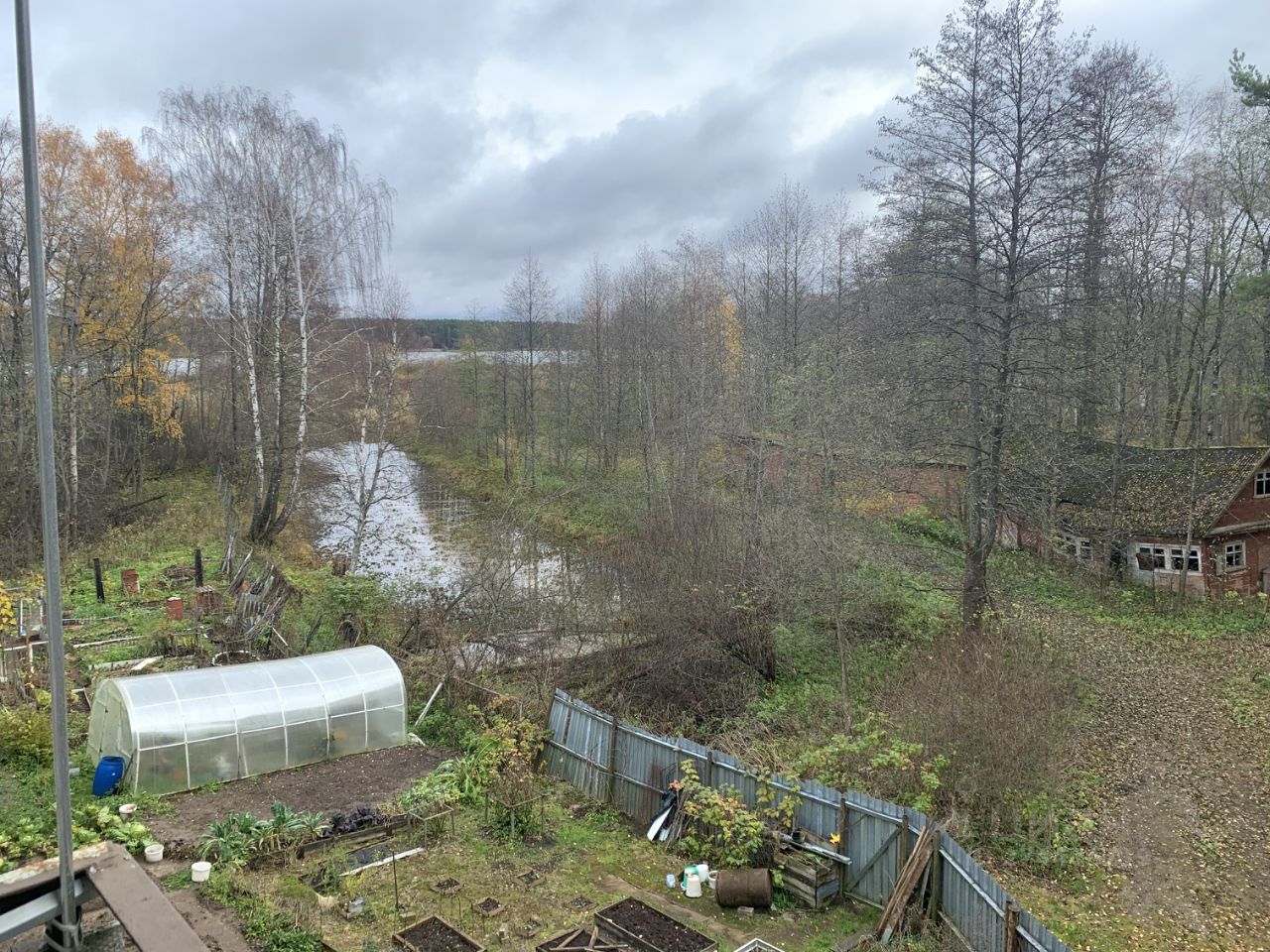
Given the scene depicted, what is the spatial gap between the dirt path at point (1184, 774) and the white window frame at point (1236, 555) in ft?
17.7

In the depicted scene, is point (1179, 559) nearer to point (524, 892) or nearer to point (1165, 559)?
point (1165, 559)

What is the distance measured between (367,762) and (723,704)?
6.48 metres

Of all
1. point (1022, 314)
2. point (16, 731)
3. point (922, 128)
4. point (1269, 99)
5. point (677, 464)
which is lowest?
point (16, 731)

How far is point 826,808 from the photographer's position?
31.8 ft

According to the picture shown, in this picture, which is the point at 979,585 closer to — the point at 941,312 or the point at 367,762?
the point at 941,312

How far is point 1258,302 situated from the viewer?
84.6ft

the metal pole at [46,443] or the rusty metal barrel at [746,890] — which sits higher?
the metal pole at [46,443]

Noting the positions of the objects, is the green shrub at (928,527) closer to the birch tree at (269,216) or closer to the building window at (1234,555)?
the building window at (1234,555)

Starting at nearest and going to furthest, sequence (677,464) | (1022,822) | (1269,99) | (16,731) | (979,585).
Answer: (1022,822) < (16,731) < (979,585) < (1269,99) < (677,464)

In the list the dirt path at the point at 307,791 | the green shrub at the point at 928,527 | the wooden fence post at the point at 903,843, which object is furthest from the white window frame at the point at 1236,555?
the dirt path at the point at 307,791

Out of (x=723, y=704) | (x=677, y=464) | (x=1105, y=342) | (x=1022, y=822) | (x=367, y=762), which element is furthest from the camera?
(x=677, y=464)

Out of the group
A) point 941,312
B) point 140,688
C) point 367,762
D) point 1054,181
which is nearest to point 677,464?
point 941,312

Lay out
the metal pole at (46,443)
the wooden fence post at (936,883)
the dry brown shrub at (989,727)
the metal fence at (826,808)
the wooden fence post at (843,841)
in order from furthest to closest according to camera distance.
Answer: the dry brown shrub at (989,727) → the wooden fence post at (843,841) → the wooden fence post at (936,883) → the metal fence at (826,808) → the metal pole at (46,443)

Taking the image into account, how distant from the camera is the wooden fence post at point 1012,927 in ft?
22.7
